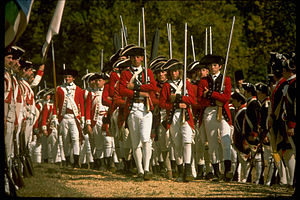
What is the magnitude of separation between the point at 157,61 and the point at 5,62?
7009 mm

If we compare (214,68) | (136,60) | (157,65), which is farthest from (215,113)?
(157,65)

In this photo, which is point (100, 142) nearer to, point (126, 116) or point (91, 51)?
point (126, 116)

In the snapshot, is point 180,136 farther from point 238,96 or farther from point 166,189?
point 238,96

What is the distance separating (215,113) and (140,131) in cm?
132

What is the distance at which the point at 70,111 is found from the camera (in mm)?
16391

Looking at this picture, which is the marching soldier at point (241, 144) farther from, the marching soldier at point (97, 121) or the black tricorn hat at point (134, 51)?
the marching soldier at point (97, 121)

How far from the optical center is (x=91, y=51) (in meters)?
24.0

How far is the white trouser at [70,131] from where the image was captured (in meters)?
16.2

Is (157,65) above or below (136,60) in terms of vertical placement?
above

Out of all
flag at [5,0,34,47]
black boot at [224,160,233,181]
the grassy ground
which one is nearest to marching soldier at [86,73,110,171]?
the grassy ground

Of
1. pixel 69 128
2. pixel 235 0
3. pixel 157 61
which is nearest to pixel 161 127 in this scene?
pixel 157 61

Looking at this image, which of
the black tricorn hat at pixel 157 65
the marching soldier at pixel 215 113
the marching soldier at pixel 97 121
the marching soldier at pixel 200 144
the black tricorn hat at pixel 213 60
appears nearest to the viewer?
the marching soldier at pixel 215 113

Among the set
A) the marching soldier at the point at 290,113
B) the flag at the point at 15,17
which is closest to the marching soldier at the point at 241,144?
the marching soldier at the point at 290,113

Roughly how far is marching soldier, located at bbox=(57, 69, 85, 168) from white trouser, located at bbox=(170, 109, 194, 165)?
13.1ft
